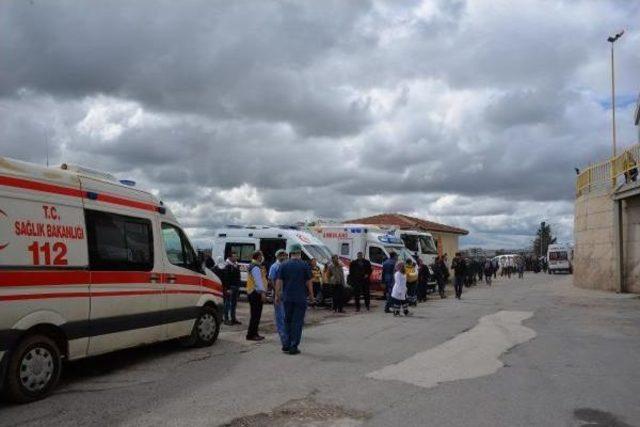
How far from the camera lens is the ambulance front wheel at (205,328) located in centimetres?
1014

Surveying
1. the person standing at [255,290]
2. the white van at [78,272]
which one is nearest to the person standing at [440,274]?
the person standing at [255,290]

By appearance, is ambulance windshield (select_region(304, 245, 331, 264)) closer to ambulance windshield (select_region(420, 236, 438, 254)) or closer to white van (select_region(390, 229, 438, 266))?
white van (select_region(390, 229, 438, 266))

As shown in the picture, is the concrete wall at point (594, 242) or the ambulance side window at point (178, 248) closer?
the ambulance side window at point (178, 248)

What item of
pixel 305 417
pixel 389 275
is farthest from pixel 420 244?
pixel 305 417

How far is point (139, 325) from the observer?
8.60 meters

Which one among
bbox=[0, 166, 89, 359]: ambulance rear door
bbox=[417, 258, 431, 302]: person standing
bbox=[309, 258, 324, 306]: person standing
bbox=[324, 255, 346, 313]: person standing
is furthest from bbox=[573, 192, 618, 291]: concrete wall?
bbox=[0, 166, 89, 359]: ambulance rear door

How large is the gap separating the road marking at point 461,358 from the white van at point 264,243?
7.81m

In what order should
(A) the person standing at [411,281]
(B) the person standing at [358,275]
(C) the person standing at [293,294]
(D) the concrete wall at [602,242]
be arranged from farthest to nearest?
1. (D) the concrete wall at [602,242]
2. (A) the person standing at [411,281]
3. (B) the person standing at [358,275]
4. (C) the person standing at [293,294]

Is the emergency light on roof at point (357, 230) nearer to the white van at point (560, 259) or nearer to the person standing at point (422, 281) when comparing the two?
the person standing at point (422, 281)

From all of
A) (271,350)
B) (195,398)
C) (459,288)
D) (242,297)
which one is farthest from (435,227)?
(195,398)

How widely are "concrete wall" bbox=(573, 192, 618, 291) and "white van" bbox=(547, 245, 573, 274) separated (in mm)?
28453

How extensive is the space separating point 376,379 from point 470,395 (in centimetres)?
128

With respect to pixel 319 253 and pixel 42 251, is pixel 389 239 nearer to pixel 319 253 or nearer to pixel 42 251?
pixel 319 253

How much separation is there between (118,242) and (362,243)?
16.3 m
